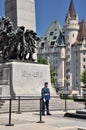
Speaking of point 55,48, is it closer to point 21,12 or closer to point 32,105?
point 21,12

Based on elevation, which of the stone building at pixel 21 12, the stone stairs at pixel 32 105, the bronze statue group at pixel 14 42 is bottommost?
the stone stairs at pixel 32 105

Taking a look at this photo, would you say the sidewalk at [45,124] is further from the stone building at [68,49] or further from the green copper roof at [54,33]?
the green copper roof at [54,33]

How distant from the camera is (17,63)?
24266 mm

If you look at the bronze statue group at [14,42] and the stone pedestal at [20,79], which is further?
the bronze statue group at [14,42]

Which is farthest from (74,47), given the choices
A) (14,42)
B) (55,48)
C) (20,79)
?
(20,79)

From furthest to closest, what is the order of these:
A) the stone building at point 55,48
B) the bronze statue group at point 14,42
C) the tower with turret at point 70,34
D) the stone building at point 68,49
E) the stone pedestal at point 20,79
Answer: the stone building at point 55,48 < the tower with turret at point 70,34 < the stone building at point 68,49 < the bronze statue group at point 14,42 < the stone pedestal at point 20,79

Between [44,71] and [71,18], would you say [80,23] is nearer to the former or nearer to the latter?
[71,18]

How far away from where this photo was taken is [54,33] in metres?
150

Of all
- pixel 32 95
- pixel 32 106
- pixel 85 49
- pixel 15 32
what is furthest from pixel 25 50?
pixel 85 49

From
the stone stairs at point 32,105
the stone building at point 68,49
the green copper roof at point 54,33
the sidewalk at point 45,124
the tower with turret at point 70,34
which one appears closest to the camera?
the sidewalk at point 45,124

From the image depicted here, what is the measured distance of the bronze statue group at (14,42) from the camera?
82.9ft

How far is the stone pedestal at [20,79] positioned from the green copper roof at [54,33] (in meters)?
123

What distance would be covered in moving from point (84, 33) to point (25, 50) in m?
118

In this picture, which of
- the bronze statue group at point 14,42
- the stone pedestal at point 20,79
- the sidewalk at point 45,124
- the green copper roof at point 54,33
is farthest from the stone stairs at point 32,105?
the green copper roof at point 54,33
